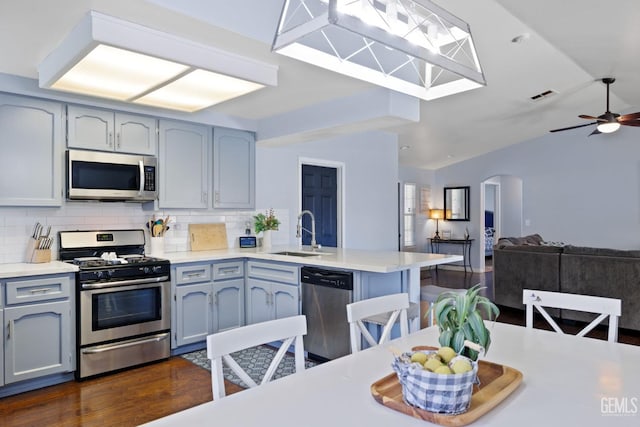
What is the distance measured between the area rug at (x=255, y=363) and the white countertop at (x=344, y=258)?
0.80 metres

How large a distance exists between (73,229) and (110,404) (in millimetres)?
1622

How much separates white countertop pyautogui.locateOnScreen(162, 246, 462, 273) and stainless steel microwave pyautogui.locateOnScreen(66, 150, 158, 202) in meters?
0.65

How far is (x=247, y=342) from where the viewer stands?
1.52m

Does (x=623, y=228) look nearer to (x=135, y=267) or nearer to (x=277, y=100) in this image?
(x=277, y=100)

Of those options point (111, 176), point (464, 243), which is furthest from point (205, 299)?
point (464, 243)

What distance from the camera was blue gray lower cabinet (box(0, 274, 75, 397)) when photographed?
117 inches

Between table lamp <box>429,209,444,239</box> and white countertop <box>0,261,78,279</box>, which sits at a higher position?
table lamp <box>429,209,444,239</box>

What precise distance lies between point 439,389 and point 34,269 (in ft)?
10.1

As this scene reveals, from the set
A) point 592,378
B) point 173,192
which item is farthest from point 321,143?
point 592,378

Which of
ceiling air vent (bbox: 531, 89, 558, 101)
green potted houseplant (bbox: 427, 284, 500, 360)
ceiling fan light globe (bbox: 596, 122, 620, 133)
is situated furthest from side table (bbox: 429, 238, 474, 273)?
green potted houseplant (bbox: 427, 284, 500, 360)

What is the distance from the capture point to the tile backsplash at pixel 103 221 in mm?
3484

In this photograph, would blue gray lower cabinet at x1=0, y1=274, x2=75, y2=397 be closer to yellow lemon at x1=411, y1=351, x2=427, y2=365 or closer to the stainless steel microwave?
the stainless steel microwave

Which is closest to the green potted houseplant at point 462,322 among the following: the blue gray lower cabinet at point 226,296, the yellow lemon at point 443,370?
the yellow lemon at point 443,370

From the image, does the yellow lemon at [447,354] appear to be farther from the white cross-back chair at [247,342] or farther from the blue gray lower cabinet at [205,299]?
the blue gray lower cabinet at [205,299]
